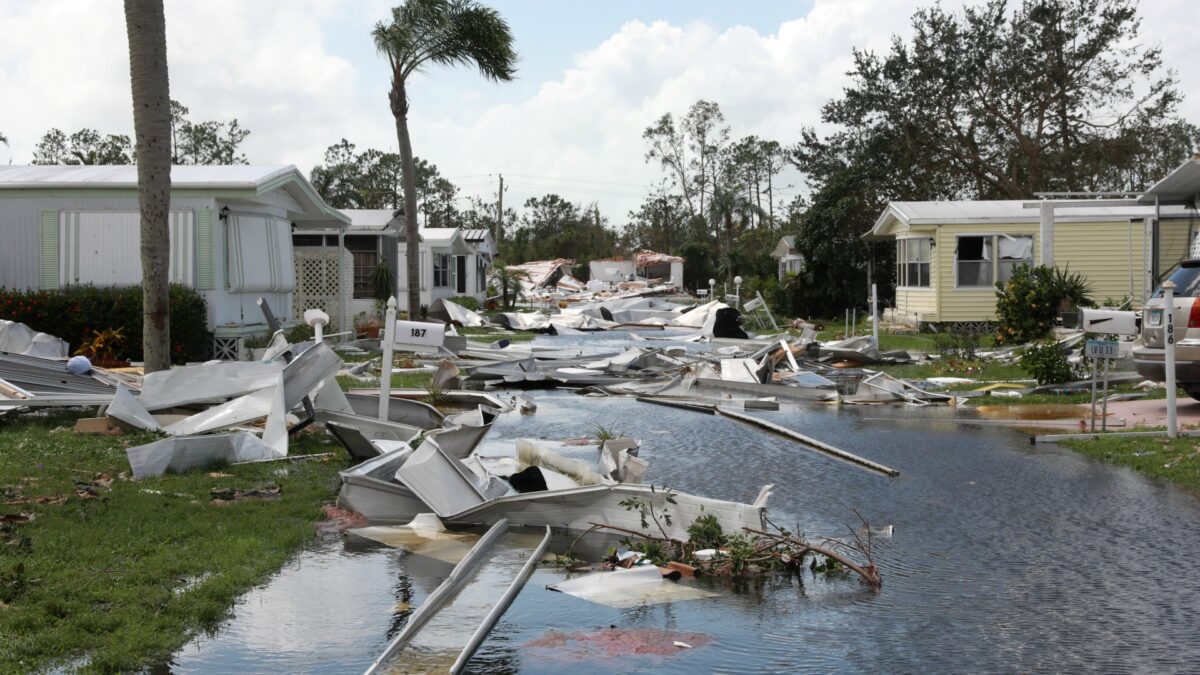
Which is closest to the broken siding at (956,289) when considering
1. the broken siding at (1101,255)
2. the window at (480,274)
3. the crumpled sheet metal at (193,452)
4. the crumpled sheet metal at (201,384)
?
the broken siding at (1101,255)

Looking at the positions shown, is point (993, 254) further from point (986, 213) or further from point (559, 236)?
point (559, 236)

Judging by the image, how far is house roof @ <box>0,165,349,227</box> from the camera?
2003 centimetres

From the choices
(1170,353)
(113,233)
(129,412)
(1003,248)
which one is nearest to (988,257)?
(1003,248)

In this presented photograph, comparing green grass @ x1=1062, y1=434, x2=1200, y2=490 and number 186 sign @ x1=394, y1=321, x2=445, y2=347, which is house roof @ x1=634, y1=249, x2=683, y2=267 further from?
number 186 sign @ x1=394, y1=321, x2=445, y2=347

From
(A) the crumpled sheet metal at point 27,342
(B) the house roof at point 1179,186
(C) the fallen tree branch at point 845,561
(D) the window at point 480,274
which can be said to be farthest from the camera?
(D) the window at point 480,274

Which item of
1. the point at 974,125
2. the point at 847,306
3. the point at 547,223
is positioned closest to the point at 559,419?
the point at 847,306

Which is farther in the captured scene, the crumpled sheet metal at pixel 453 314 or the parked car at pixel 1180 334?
the crumpled sheet metal at pixel 453 314

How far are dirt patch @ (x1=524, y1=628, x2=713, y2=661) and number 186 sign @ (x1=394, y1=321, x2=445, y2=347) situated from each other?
230 inches

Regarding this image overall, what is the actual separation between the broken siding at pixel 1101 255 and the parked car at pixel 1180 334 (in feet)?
54.6

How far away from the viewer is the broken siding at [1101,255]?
2930 centimetres

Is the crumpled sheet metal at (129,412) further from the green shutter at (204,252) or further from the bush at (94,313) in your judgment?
the green shutter at (204,252)

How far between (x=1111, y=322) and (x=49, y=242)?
16992 mm

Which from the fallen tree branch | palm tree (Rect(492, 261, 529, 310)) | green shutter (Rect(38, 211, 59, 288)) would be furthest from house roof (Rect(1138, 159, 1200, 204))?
palm tree (Rect(492, 261, 529, 310))

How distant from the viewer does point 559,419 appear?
15242 millimetres
